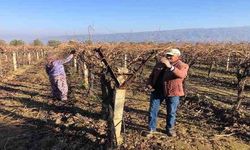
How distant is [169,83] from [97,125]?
1.99m

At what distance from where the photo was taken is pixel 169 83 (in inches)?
261

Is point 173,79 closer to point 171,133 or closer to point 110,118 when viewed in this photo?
point 171,133

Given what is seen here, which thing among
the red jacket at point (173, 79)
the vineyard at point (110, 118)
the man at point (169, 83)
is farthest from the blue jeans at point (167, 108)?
the vineyard at point (110, 118)

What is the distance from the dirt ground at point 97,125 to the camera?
6.79m

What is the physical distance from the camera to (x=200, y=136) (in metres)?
7.18

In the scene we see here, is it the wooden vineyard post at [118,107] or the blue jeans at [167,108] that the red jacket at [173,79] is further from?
the wooden vineyard post at [118,107]

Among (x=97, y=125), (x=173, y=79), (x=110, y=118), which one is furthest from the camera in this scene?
(x=97, y=125)

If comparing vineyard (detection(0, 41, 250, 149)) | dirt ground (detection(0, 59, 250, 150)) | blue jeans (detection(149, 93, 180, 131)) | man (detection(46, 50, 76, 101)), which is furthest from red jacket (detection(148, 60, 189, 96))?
man (detection(46, 50, 76, 101))

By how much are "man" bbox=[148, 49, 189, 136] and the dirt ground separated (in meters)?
0.42

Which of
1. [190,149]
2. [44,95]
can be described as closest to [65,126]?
[190,149]

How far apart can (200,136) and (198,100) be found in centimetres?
380

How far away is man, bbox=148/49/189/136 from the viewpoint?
255 inches

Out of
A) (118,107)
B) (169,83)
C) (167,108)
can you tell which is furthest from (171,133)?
(118,107)

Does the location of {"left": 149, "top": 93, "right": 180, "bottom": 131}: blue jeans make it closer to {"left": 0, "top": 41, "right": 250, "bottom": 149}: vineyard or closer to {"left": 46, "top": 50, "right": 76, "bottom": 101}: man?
{"left": 0, "top": 41, "right": 250, "bottom": 149}: vineyard
